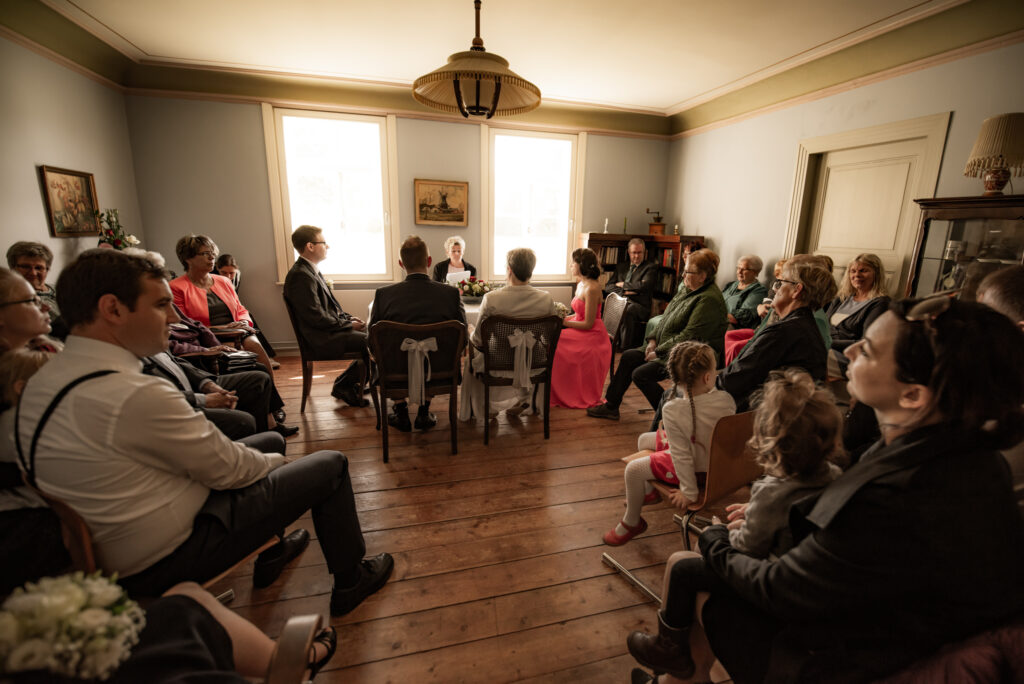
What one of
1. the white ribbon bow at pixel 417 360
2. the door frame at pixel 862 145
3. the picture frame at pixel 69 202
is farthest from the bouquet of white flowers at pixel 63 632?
the door frame at pixel 862 145

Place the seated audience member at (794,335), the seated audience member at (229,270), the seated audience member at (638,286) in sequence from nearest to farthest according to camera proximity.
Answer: the seated audience member at (794,335) → the seated audience member at (229,270) → the seated audience member at (638,286)

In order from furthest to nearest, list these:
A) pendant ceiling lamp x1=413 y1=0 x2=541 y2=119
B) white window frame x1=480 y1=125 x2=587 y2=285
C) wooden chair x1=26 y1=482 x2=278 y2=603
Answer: white window frame x1=480 y1=125 x2=587 y2=285 → pendant ceiling lamp x1=413 y1=0 x2=541 y2=119 → wooden chair x1=26 y1=482 x2=278 y2=603

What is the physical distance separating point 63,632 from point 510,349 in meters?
2.30

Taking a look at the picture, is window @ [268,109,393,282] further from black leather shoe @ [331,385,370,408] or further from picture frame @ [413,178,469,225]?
black leather shoe @ [331,385,370,408]

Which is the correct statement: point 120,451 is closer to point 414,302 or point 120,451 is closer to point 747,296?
point 414,302

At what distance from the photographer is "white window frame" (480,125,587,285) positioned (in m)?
5.36

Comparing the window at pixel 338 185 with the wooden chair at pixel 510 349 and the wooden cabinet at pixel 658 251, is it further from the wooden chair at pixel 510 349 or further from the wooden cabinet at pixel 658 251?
the wooden chair at pixel 510 349

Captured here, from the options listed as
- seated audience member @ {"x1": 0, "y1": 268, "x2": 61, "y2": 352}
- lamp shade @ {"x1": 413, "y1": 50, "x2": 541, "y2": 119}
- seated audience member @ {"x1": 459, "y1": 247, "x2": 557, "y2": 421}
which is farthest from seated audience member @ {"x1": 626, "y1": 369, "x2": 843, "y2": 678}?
seated audience member @ {"x1": 0, "y1": 268, "x2": 61, "y2": 352}

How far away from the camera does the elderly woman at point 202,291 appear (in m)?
2.99

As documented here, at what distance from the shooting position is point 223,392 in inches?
84.7

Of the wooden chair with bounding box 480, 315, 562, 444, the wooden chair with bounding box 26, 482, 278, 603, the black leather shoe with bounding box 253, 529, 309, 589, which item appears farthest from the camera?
the wooden chair with bounding box 480, 315, 562, 444

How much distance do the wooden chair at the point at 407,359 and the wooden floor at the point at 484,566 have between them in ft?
1.11

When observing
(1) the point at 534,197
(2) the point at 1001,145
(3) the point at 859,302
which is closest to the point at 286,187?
(1) the point at 534,197

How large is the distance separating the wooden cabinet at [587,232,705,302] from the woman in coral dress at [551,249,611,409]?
7.53 feet
